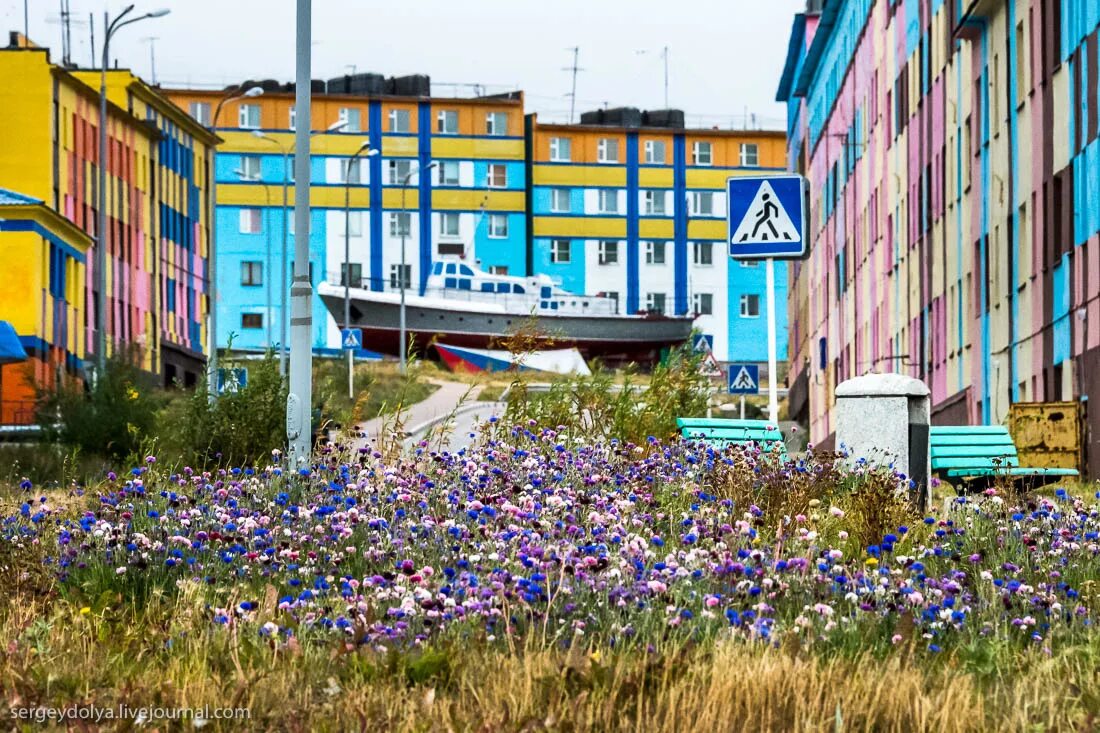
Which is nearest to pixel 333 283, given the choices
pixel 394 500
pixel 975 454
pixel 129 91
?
pixel 129 91

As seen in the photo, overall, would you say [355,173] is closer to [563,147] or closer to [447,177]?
[447,177]

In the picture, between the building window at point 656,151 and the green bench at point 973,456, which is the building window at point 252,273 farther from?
the green bench at point 973,456

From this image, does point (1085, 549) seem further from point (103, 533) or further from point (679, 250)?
point (679, 250)

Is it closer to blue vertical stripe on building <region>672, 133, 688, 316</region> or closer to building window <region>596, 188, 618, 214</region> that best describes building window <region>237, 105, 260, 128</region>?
building window <region>596, 188, 618, 214</region>

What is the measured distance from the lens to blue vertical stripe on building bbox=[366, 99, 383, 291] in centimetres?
10438

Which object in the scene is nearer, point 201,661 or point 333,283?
point 201,661

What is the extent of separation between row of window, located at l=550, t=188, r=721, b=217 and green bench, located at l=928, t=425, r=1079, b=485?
88.4 meters

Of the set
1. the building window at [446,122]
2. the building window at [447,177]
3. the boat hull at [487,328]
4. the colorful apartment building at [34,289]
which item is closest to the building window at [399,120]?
the building window at [446,122]

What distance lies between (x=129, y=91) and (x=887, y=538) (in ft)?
223

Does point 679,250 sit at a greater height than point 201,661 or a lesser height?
greater

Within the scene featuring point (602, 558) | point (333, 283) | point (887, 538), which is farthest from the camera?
point (333, 283)

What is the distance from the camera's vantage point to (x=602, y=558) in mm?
9016

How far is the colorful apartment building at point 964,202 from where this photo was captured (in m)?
29.3

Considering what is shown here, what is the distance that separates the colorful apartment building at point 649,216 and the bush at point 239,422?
8360cm
